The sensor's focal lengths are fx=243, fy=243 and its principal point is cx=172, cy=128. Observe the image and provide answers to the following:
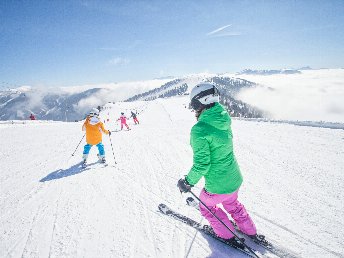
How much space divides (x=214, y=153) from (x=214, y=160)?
12cm

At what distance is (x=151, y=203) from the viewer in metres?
5.44

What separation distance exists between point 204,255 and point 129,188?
3207 mm

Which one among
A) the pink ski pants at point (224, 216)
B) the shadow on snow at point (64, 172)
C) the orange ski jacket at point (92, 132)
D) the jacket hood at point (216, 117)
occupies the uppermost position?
the jacket hood at point (216, 117)

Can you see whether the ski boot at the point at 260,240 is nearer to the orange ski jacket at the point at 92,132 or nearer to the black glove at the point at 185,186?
the black glove at the point at 185,186

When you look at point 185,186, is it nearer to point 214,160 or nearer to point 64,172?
point 214,160

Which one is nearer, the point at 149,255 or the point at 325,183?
the point at 149,255

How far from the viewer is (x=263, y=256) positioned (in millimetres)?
3559

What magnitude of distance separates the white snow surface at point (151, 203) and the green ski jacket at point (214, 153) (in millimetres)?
1098

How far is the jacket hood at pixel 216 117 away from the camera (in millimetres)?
3316

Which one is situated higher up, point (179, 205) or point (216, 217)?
point (216, 217)

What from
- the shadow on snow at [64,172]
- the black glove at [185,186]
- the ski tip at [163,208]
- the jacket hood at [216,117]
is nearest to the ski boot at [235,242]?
the black glove at [185,186]

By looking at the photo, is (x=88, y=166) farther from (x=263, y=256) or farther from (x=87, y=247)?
(x=263, y=256)

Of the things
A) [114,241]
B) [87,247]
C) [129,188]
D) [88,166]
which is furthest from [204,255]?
[88,166]

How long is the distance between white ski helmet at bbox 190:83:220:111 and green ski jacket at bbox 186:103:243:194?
0.12 m
